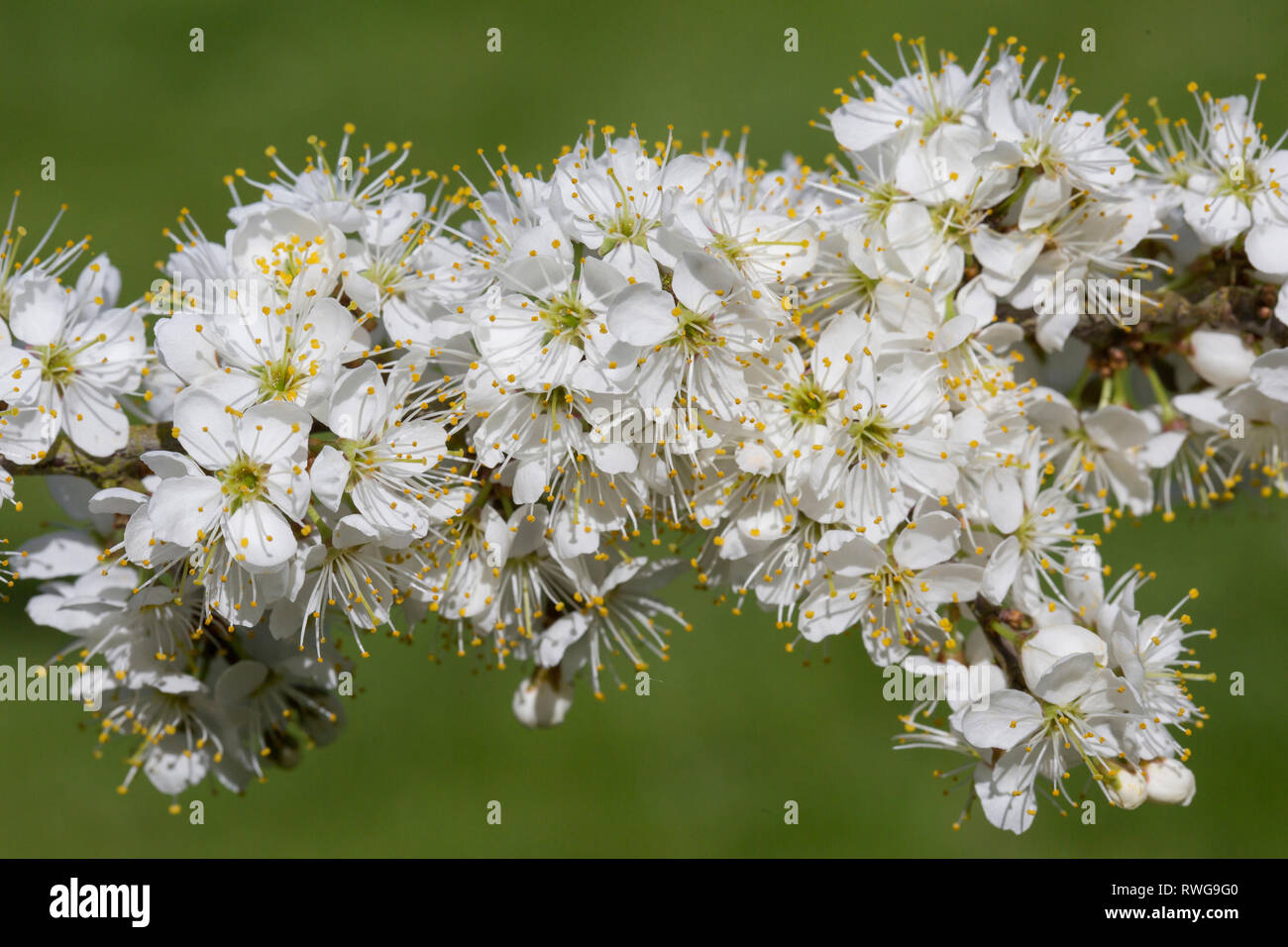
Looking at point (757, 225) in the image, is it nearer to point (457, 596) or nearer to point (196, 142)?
point (457, 596)

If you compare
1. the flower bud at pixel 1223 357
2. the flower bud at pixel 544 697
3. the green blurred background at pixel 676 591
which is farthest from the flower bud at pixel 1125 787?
the green blurred background at pixel 676 591

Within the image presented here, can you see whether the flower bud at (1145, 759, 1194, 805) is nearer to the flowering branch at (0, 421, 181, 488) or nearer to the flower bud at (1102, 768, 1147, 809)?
the flower bud at (1102, 768, 1147, 809)

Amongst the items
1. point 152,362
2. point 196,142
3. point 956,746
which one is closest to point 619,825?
point 956,746

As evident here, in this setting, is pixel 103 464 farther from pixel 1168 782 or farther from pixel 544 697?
pixel 1168 782
